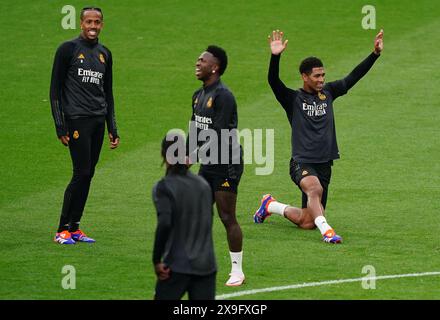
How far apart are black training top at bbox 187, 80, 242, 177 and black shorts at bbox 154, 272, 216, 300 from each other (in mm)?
2869

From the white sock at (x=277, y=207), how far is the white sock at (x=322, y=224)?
1.02 m

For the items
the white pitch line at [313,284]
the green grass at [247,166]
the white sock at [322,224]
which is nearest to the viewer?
the white pitch line at [313,284]

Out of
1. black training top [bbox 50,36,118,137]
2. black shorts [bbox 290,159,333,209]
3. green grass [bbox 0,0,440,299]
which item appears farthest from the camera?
black shorts [bbox 290,159,333,209]

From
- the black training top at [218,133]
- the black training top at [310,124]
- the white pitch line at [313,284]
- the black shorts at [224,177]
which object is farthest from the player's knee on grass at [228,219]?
the black training top at [310,124]

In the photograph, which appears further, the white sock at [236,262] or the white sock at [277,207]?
the white sock at [277,207]

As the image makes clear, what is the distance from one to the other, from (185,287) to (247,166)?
9542 mm

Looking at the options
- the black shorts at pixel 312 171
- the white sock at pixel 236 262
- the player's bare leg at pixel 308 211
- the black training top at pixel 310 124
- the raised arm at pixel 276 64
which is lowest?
the white sock at pixel 236 262

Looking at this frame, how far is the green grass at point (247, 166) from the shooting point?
42.3ft

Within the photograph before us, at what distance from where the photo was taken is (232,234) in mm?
12336

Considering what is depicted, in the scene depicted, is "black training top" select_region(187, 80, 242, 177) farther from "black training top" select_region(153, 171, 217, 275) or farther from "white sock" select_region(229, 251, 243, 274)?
"black training top" select_region(153, 171, 217, 275)

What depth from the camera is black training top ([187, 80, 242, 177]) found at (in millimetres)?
12375

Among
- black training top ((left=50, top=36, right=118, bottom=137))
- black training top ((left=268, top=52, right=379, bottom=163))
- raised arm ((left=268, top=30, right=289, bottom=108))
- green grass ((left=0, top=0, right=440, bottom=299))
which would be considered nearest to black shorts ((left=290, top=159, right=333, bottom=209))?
black training top ((left=268, top=52, right=379, bottom=163))

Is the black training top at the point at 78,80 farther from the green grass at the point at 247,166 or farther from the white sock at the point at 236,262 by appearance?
the white sock at the point at 236,262

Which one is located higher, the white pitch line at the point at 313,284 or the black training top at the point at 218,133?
the black training top at the point at 218,133
